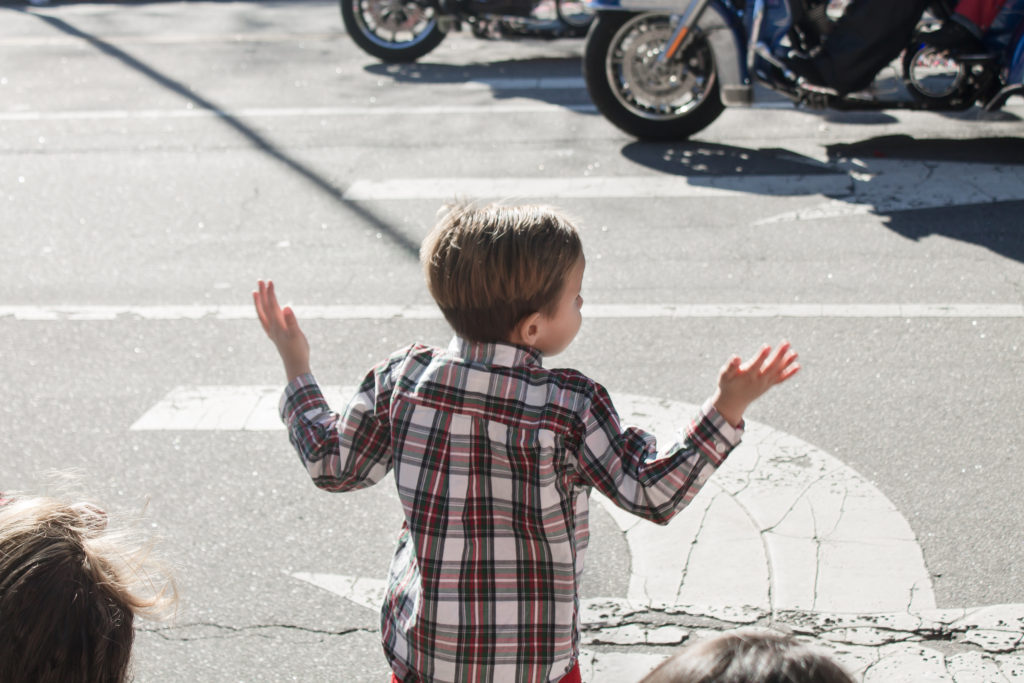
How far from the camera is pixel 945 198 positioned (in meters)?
6.14

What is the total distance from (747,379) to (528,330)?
37 centimetres

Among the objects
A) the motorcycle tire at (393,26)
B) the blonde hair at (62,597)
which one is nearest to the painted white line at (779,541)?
the blonde hair at (62,597)

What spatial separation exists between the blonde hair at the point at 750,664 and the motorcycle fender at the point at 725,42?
19.9 feet

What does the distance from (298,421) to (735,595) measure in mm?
1615

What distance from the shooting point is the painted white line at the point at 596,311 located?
4859 millimetres

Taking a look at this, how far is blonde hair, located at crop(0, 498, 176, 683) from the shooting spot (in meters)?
1.41

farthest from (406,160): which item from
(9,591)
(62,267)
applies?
(9,591)

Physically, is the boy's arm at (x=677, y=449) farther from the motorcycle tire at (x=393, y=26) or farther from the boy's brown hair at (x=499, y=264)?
the motorcycle tire at (x=393, y=26)

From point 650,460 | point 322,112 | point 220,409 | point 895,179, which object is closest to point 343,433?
point 650,460

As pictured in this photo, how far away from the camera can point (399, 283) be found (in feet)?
17.9

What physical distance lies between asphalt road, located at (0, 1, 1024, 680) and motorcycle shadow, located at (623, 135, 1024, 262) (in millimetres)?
26

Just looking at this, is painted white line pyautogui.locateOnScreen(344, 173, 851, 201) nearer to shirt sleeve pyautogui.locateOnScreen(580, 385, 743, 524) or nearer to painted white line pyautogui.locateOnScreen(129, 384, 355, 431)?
painted white line pyautogui.locateOnScreen(129, 384, 355, 431)

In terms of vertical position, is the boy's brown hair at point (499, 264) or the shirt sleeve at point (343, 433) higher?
the boy's brown hair at point (499, 264)

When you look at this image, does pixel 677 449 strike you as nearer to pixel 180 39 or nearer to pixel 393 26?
pixel 393 26
